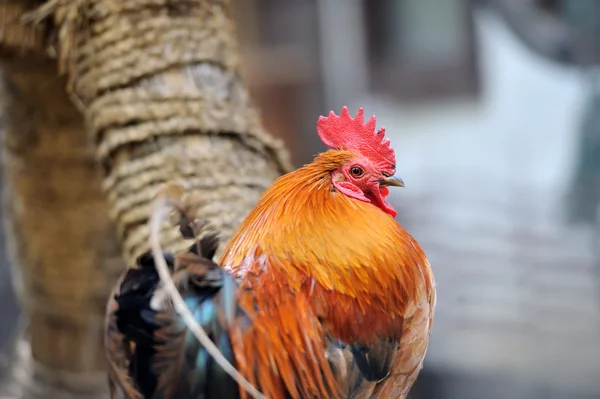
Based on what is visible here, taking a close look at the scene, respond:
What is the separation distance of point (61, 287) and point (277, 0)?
191cm

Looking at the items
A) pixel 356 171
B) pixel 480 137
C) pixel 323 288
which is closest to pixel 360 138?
pixel 356 171

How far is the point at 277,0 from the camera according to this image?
2.81 metres

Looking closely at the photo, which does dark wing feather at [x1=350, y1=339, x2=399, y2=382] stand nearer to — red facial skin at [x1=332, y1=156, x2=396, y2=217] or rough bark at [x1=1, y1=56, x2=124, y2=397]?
red facial skin at [x1=332, y1=156, x2=396, y2=217]

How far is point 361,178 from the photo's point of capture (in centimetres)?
67

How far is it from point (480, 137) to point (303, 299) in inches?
90.4

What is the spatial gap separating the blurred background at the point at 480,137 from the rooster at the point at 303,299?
5.57 ft

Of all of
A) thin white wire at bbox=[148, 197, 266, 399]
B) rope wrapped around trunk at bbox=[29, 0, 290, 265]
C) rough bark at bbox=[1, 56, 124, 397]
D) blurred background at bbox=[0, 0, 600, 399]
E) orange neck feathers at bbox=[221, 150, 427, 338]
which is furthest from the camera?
blurred background at bbox=[0, 0, 600, 399]

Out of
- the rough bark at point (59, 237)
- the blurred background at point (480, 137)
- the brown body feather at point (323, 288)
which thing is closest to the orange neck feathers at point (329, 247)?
the brown body feather at point (323, 288)

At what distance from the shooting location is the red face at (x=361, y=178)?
667 mm

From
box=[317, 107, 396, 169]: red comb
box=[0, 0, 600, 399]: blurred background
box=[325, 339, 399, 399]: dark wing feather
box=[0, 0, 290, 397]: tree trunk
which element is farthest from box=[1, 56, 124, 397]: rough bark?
box=[0, 0, 600, 399]: blurred background

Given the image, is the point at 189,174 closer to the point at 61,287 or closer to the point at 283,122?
the point at 61,287

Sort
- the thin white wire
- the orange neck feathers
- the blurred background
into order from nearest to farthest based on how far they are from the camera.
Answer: the thin white wire
the orange neck feathers
the blurred background

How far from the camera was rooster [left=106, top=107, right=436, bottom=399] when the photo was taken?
53 centimetres

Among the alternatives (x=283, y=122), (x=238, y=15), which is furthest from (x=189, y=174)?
(x=238, y=15)
